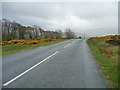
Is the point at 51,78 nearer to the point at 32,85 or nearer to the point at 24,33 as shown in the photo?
the point at 32,85

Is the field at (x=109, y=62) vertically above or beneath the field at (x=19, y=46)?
above

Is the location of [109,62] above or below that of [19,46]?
above

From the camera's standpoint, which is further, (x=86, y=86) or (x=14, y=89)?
(x=86, y=86)

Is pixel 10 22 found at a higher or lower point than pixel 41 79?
higher

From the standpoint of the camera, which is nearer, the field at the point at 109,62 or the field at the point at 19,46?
the field at the point at 109,62

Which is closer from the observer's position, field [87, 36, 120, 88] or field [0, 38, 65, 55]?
field [87, 36, 120, 88]

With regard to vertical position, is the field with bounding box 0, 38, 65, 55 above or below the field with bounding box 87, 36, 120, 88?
below

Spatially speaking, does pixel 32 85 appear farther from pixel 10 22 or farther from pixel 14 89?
pixel 10 22

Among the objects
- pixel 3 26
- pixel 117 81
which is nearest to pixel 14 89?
pixel 117 81

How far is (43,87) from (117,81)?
295 cm

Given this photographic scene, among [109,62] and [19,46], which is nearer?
[109,62]

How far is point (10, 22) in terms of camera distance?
93.8 m

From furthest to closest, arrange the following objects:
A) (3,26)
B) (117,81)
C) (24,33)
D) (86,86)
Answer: (24,33) → (3,26) → (117,81) → (86,86)

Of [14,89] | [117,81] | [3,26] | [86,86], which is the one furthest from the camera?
[3,26]
